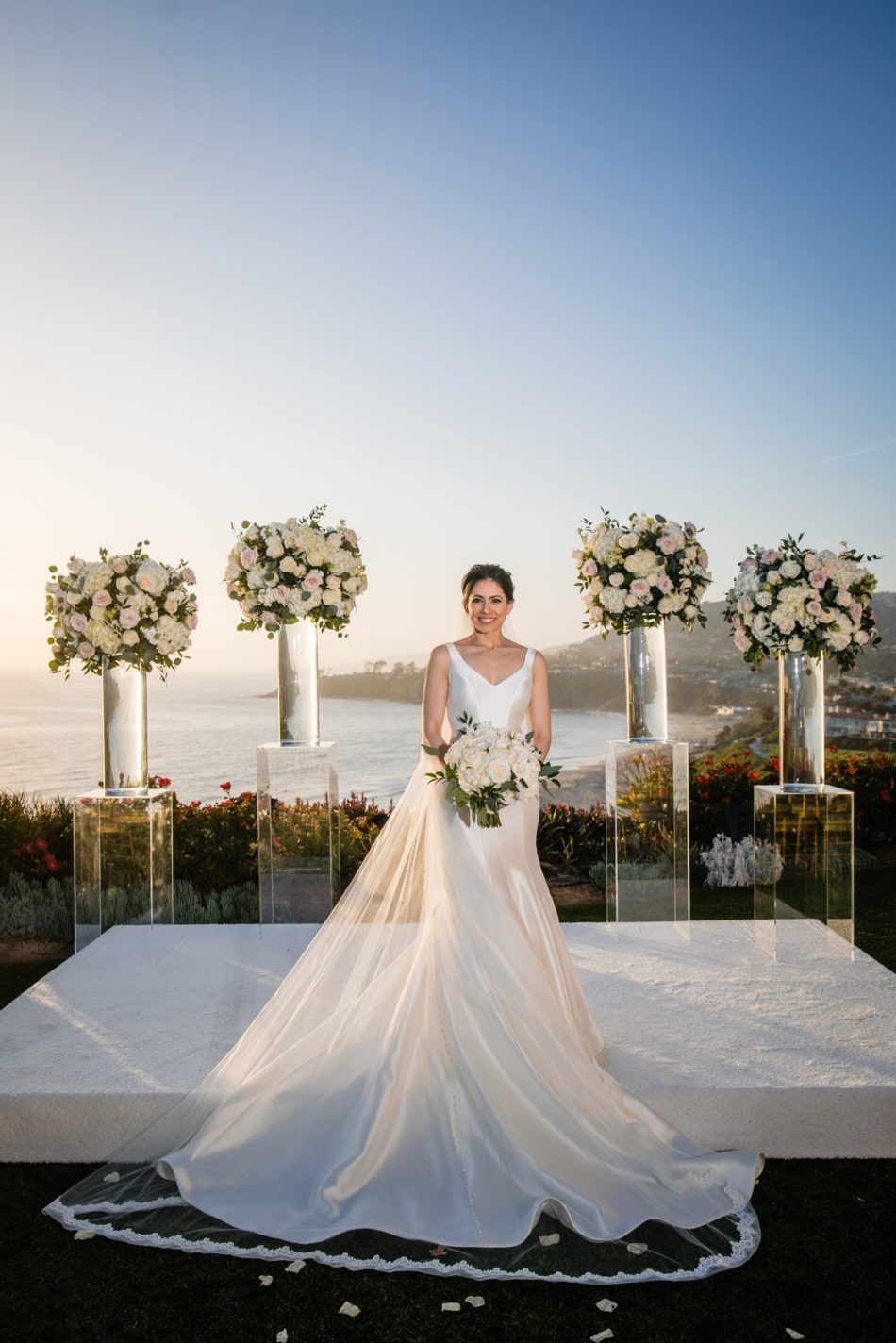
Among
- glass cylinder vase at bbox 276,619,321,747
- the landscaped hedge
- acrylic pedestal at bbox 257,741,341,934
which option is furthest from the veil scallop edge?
the landscaped hedge

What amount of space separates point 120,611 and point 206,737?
302 inches

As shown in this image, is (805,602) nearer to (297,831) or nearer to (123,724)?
(297,831)

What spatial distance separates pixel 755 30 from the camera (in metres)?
8.12

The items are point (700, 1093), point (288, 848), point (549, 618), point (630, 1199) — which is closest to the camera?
point (630, 1199)

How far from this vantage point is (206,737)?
Result: 43.8 feet

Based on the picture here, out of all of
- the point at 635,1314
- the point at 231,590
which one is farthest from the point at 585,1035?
the point at 231,590

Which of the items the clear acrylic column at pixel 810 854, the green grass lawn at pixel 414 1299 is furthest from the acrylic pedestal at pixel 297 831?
the green grass lawn at pixel 414 1299

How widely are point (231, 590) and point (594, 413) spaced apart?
4.98 m

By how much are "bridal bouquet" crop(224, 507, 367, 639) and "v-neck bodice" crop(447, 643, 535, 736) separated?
155cm

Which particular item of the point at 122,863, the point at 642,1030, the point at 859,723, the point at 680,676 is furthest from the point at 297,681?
the point at 859,723

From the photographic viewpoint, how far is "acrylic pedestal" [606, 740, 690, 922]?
19.7 ft

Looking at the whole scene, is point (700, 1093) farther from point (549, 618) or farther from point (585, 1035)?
point (549, 618)

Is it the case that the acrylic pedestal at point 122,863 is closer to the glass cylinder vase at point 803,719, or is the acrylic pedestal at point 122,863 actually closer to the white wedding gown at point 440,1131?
the white wedding gown at point 440,1131

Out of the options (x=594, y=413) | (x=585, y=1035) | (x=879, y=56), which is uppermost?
(x=879, y=56)
